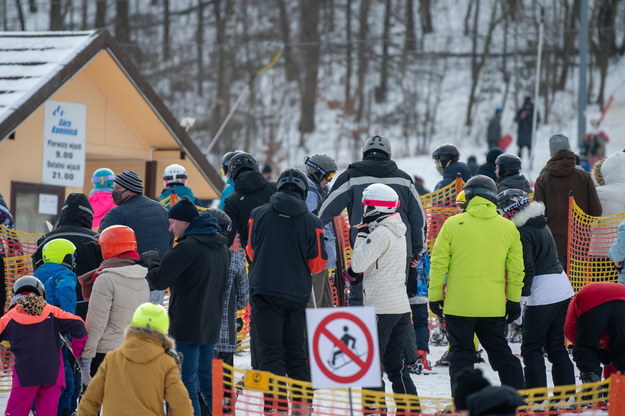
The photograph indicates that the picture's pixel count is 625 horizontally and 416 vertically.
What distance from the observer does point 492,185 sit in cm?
→ 866

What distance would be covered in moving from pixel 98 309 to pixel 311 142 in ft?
96.9

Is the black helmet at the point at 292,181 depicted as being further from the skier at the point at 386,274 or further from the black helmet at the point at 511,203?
the black helmet at the point at 511,203

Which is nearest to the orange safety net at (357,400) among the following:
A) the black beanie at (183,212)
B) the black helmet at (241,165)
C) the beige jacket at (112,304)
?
the beige jacket at (112,304)

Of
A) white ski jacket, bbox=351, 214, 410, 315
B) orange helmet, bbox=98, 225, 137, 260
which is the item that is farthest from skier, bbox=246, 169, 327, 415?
orange helmet, bbox=98, 225, 137, 260

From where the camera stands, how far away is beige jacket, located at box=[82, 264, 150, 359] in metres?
7.88

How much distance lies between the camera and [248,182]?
953cm

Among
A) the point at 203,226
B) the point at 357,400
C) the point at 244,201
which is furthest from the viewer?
the point at 244,201

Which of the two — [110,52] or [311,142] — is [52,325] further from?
[311,142]

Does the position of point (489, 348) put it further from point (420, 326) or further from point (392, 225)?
point (420, 326)

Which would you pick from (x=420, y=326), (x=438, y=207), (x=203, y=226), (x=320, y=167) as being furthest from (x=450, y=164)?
(x=203, y=226)

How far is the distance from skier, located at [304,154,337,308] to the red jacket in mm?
2111

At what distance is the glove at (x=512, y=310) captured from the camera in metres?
8.51

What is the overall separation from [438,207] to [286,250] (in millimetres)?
4549

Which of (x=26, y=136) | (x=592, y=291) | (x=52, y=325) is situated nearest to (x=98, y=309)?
(x=52, y=325)
